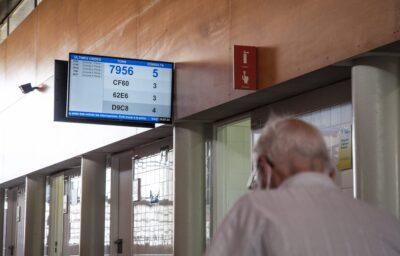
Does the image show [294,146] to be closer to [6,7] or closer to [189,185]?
[189,185]

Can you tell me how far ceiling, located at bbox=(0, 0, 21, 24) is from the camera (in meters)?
15.2

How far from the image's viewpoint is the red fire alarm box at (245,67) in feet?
19.8

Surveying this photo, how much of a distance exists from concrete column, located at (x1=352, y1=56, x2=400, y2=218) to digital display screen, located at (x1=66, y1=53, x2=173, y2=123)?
2.76 metres

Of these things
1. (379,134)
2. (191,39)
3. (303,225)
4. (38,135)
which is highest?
(191,39)

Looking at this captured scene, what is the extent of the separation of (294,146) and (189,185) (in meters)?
5.38

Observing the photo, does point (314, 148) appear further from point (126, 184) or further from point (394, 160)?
point (126, 184)

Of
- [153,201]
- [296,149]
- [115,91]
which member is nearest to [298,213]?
[296,149]

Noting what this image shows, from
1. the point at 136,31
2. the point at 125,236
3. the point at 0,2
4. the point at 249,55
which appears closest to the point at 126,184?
the point at 125,236

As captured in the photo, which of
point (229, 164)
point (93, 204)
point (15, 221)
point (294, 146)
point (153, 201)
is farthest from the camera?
point (15, 221)

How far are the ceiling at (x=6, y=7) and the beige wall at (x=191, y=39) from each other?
2029mm

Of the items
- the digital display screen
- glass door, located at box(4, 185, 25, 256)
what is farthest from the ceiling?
the digital display screen

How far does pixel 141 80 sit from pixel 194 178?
43.8 inches

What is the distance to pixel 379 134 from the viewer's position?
4758mm

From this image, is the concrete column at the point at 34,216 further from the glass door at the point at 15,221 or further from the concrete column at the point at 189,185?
the concrete column at the point at 189,185
